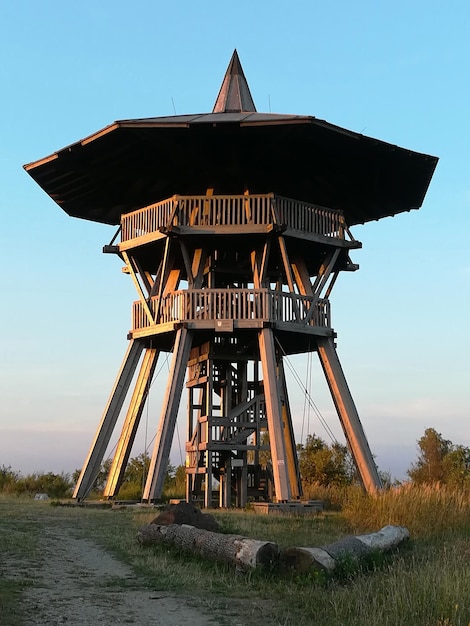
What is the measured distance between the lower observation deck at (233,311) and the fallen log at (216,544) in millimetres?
9989

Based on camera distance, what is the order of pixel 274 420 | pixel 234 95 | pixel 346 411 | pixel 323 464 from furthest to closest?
pixel 323 464 → pixel 234 95 → pixel 346 411 → pixel 274 420

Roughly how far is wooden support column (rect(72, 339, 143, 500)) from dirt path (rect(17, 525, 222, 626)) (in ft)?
41.7

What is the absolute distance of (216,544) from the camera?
11188mm

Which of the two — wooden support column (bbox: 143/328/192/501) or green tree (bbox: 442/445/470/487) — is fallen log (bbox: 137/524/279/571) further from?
green tree (bbox: 442/445/470/487)

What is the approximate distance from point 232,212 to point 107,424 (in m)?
7.66

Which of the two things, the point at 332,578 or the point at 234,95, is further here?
the point at 234,95

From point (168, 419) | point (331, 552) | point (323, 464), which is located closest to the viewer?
point (331, 552)

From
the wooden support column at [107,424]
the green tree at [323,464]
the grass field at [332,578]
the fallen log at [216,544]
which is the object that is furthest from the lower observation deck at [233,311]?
the green tree at [323,464]

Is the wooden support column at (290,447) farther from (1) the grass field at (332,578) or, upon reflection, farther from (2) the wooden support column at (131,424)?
(1) the grass field at (332,578)

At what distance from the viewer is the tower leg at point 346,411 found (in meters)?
24.2

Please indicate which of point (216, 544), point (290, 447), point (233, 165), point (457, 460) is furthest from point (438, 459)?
point (216, 544)

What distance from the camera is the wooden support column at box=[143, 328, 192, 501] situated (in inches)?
867

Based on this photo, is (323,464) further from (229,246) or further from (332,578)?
(332,578)

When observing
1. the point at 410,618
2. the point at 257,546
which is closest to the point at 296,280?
the point at 257,546
